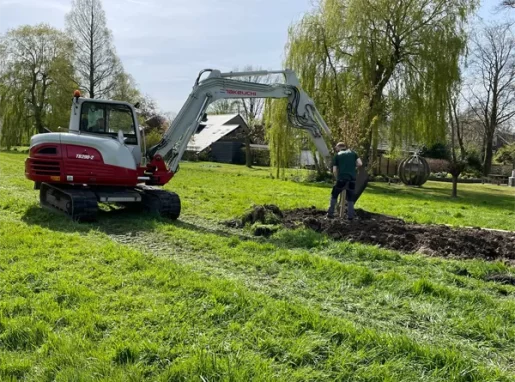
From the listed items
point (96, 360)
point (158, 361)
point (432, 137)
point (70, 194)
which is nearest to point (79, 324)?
point (96, 360)

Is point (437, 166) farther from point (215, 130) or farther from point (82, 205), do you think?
point (82, 205)

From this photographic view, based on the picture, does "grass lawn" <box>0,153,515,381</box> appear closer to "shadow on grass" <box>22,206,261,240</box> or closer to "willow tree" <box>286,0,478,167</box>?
"shadow on grass" <box>22,206,261,240</box>

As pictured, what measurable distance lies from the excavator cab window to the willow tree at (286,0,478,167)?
472 inches

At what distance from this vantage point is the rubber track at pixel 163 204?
945 cm

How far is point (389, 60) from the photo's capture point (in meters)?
20.8

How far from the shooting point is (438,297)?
4969mm

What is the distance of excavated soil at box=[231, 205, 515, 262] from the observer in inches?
283

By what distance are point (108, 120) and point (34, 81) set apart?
3274 centimetres

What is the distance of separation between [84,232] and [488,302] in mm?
6124

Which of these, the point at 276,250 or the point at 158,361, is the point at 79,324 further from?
the point at 276,250

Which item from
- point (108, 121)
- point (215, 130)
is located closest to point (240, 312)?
point (108, 121)

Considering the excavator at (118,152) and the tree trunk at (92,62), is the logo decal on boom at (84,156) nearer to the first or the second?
the excavator at (118,152)

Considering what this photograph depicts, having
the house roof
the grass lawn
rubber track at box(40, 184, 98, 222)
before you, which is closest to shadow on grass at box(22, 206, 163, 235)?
rubber track at box(40, 184, 98, 222)

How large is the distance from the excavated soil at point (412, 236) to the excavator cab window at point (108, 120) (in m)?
3.08
